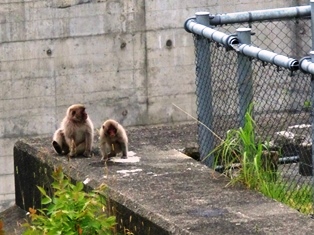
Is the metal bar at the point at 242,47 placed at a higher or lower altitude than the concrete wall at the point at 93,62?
higher

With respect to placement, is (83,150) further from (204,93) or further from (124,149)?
(204,93)

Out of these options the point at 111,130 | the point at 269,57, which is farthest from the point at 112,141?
the point at 269,57

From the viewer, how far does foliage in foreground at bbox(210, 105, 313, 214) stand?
26.6 ft

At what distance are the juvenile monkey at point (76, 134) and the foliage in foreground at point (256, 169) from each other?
4.88 ft

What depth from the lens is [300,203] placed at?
8.23 m

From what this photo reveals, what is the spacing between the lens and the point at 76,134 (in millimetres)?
10125

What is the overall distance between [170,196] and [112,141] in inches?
62.3

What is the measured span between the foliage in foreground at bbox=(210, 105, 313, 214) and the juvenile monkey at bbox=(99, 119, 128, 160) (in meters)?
1.03

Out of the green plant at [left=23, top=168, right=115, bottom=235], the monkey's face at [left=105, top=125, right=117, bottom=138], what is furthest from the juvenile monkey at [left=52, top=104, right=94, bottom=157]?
the green plant at [left=23, top=168, right=115, bottom=235]

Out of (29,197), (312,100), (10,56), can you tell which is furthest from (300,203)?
(10,56)

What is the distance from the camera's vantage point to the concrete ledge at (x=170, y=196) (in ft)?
23.9

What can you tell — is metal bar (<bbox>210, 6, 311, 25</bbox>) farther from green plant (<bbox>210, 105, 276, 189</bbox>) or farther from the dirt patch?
the dirt patch

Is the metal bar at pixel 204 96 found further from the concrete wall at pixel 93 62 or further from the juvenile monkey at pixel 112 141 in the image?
the concrete wall at pixel 93 62

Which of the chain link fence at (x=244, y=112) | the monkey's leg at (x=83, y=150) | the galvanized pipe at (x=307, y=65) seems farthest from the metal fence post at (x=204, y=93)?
the galvanized pipe at (x=307, y=65)
